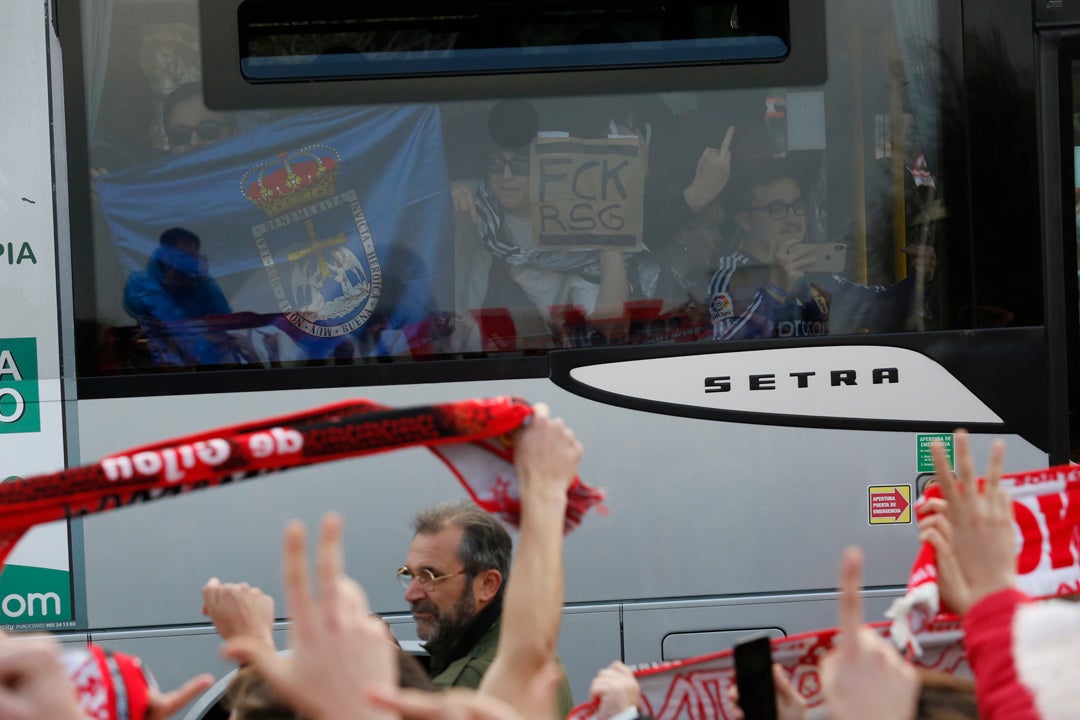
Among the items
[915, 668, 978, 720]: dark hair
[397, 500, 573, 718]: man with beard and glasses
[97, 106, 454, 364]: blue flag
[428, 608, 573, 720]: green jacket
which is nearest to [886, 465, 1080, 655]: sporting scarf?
[915, 668, 978, 720]: dark hair

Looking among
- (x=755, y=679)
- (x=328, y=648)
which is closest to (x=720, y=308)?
(x=755, y=679)

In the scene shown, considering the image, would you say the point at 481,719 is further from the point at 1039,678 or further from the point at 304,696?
the point at 1039,678

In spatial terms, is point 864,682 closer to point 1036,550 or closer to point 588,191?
point 1036,550

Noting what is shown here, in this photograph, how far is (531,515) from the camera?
193cm

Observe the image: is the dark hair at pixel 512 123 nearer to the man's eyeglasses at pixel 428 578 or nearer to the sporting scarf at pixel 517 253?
the sporting scarf at pixel 517 253

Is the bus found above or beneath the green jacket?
above

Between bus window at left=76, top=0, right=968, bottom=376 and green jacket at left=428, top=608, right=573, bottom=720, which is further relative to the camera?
bus window at left=76, top=0, right=968, bottom=376

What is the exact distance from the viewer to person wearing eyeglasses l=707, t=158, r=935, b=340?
3.85m

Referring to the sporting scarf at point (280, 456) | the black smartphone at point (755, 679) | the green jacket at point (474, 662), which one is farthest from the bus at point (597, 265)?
the black smartphone at point (755, 679)

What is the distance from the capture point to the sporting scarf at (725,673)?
233cm

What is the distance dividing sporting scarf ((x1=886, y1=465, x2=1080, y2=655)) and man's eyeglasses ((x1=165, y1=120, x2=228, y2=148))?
2.50m

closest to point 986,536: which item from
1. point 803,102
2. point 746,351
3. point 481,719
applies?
point 481,719

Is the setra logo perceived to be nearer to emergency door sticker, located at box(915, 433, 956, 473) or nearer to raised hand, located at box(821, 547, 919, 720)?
emergency door sticker, located at box(915, 433, 956, 473)

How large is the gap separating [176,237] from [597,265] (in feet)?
4.54
